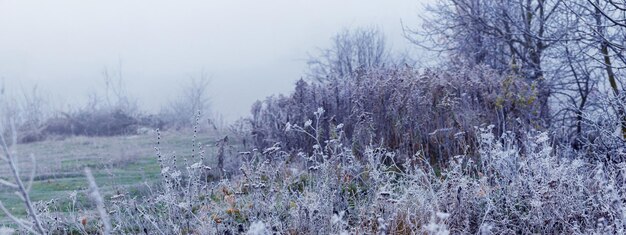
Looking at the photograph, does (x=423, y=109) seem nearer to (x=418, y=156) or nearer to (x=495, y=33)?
(x=418, y=156)

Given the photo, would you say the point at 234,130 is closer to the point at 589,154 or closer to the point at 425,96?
the point at 425,96

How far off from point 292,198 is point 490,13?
864 cm

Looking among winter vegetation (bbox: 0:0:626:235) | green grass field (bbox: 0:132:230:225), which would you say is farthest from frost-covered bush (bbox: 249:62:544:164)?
green grass field (bbox: 0:132:230:225)

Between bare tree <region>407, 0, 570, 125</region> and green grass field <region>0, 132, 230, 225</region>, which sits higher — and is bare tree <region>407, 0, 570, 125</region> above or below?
above

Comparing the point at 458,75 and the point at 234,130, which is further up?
the point at 458,75

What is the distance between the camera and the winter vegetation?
4.70m

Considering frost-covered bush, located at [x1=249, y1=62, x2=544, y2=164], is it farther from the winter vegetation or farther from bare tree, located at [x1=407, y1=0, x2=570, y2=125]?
bare tree, located at [x1=407, y1=0, x2=570, y2=125]

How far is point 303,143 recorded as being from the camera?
33.3ft

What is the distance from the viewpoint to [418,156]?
7895 millimetres

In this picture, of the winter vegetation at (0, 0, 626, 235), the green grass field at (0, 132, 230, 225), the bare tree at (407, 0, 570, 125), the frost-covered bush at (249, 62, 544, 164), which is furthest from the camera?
the bare tree at (407, 0, 570, 125)

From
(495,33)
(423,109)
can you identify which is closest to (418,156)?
(423,109)

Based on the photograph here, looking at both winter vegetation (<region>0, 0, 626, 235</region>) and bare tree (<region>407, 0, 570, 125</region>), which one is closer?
winter vegetation (<region>0, 0, 626, 235</region>)

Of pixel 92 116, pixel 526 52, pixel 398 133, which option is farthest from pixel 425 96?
pixel 92 116

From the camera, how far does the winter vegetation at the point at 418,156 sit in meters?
4.70
